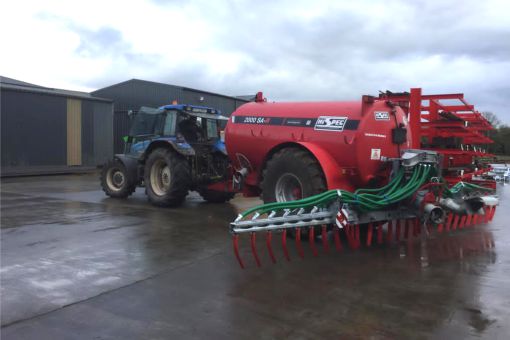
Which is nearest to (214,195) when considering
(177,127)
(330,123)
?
(177,127)

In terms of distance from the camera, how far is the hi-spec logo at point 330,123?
6316 millimetres

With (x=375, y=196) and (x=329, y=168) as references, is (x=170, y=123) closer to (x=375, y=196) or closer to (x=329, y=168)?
(x=329, y=168)

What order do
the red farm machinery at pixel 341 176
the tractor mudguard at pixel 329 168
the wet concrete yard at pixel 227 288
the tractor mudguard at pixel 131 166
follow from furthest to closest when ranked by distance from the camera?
the tractor mudguard at pixel 131 166 → the tractor mudguard at pixel 329 168 → the red farm machinery at pixel 341 176 → the wet concrete yard at pixel 227 288

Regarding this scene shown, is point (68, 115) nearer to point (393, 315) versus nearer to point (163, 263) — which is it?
point (163, 263)

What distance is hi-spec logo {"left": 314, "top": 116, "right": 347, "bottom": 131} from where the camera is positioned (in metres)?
6.32

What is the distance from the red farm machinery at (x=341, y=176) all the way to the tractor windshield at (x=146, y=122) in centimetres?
290

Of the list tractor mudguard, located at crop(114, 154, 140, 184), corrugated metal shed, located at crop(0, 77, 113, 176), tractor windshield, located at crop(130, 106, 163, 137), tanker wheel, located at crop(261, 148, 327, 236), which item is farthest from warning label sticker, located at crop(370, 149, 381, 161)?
corrugated metal shed, located at crop(0, 77, 113, 176)

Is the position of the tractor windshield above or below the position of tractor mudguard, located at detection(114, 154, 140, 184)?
above

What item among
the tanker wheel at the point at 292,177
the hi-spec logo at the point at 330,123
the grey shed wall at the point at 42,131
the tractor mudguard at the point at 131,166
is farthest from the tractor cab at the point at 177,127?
the grey shed wall at the point at 42,131

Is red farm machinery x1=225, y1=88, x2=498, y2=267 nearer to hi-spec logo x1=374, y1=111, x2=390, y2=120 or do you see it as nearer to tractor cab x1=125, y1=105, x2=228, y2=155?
hi-spec logo x1=374, y1=111, x2=390, y2=120

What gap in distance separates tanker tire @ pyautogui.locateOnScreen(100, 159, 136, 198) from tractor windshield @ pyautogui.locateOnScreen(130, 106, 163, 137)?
95cm

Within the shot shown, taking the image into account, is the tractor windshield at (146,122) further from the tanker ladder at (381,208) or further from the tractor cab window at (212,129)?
the tanker ladder at (381,208)

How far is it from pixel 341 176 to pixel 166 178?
466 centimetres

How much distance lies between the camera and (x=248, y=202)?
1085 cm
